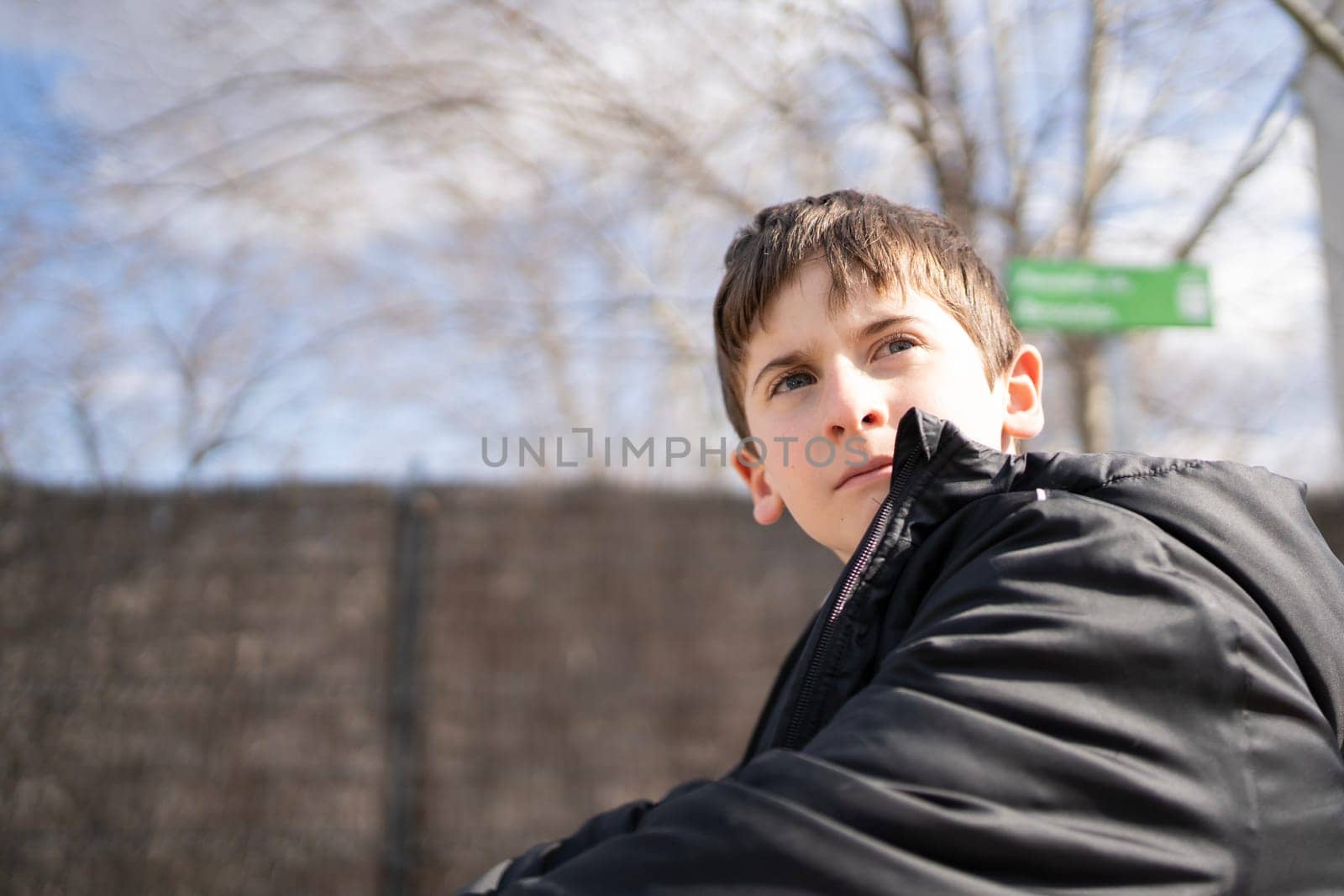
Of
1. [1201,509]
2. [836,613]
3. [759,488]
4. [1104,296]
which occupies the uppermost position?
[1104,296]

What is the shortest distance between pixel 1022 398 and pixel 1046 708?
91 centimetres

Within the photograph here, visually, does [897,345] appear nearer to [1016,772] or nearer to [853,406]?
[853,406]

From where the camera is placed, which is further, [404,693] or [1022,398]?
[404,693]

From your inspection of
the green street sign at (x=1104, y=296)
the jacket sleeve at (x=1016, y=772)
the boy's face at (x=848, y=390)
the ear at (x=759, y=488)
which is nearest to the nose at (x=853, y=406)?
the boy's face at (x=848, y=390)

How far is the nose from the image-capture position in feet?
4.46

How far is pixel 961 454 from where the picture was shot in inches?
45.9

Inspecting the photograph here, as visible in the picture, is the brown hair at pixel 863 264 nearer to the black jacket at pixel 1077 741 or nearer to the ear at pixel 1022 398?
the ear at pixel 1022 398

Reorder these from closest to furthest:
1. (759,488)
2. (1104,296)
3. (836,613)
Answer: (836,613)
(759,488)
(1104,296)

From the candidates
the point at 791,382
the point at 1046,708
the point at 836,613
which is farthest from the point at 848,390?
the point at 1046,708

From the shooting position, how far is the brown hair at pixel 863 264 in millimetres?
1510

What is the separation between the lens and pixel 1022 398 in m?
1.67

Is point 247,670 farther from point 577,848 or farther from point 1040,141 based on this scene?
point 1040,141

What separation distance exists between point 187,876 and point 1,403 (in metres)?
6.19

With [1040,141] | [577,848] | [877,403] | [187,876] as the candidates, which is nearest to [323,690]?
[187,876]
